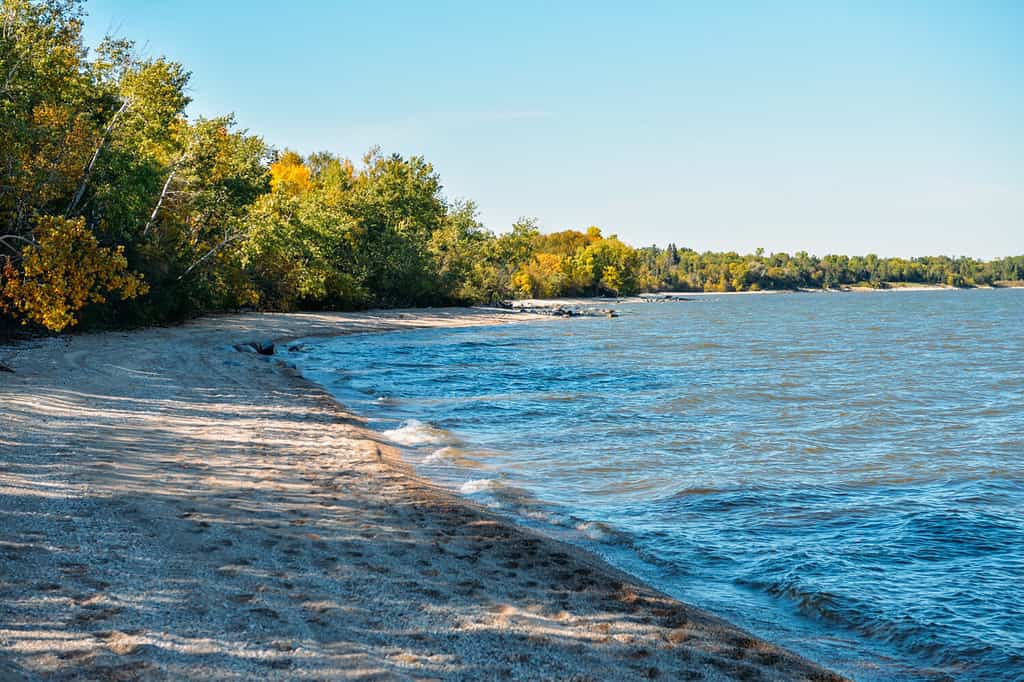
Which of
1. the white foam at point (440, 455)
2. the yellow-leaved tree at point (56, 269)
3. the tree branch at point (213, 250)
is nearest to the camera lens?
the white foam at point (440, 455)

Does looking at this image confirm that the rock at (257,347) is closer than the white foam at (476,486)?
No

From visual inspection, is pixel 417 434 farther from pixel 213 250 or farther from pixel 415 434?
pixel 213 250

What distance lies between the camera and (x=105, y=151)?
→ 26.7 m

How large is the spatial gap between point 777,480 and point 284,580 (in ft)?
29.4

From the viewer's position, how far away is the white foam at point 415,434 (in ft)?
48.9

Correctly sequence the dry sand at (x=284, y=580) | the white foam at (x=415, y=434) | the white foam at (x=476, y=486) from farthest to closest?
the white foam at (x=415, y=434) → the white foam at (x=476, y=486) → the dry sand at (x=284, y=580)

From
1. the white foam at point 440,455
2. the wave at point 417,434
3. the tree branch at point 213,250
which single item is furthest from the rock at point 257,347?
the white foam at point 440,455

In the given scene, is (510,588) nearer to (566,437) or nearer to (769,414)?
(566,437)

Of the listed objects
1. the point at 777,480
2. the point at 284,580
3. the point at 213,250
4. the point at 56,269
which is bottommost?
the point at 777,480

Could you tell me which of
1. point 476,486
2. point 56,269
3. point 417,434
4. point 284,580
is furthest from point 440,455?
point 56,269

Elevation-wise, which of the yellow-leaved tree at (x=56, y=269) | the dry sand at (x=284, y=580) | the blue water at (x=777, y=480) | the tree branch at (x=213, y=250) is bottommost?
the blue water at (x=777, y=480)

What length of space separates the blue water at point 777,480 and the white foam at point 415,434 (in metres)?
0.07

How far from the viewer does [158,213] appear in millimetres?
34594

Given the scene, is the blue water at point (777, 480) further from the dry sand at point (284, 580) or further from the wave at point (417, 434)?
the dry sand at point (284, 580)
